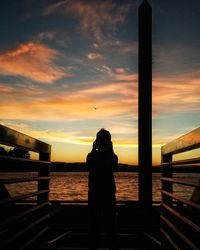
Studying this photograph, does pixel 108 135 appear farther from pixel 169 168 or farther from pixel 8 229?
pixel 8 229

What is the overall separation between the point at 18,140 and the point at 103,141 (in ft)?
5.35

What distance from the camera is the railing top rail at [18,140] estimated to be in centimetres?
284

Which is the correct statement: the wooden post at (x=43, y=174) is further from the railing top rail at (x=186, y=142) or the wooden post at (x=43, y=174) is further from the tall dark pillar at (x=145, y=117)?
the tall dark pillar at (x=145, y=117)

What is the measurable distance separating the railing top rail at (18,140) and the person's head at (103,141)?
729 millimetres

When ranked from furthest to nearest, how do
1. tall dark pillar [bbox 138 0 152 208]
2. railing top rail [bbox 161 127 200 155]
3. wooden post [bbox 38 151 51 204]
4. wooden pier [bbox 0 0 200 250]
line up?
Answer: tall dark pillar [bbox 138 0 152 208], wooden post [bbox 38 151 51 204], wooden pier [bbox 0 0 200 250], railing top rail [bbox 161 127 200 155]

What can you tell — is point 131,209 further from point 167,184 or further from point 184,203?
point 184,203

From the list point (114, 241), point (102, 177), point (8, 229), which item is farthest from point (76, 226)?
point (8, 229)

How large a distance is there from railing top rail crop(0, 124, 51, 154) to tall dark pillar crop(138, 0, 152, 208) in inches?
175

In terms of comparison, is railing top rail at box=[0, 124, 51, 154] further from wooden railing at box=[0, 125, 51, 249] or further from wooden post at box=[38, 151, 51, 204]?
wooden post at box=[38, 151, 51, 204]

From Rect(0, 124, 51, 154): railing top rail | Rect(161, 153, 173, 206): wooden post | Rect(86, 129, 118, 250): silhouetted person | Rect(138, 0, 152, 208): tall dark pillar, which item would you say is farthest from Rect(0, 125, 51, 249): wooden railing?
Rect(138, 0, 152, 208): tall dark pillar

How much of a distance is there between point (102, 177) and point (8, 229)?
1.58 m

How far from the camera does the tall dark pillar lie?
8742 mm

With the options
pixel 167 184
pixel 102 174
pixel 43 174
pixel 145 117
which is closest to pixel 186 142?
pixel 167 184

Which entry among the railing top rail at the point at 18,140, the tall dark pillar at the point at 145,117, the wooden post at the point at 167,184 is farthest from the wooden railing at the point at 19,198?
the tall dark pillar at the point at 145,117
